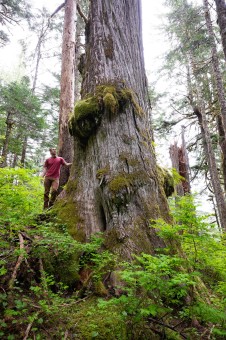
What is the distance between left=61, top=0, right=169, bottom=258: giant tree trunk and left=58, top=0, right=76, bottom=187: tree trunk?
7.47ft

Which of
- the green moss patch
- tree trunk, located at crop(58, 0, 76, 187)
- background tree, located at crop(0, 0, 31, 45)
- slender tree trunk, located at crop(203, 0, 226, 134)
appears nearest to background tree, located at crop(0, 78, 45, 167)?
background tree, located at crop(0, 0, 31, 45)

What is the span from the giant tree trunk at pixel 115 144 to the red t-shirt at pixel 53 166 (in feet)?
5.44

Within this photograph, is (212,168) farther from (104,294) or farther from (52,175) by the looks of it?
(104,294)

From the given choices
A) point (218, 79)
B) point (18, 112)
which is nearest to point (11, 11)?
point (18, 112)

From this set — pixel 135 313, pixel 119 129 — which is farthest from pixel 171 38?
pixel 135 313

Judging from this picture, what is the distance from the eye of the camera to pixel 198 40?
10.4 metres

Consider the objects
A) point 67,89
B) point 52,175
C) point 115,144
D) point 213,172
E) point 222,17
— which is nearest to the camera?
point 115,144

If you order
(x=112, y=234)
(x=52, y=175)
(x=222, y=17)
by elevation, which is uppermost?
(x=222, y=17)

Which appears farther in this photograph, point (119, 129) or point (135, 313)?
point (119, 129)

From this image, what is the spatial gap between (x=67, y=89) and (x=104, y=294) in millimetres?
6150

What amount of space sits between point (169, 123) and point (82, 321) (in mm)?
12867

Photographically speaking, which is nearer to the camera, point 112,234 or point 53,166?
point 112,234

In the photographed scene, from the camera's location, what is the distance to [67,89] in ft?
24.6

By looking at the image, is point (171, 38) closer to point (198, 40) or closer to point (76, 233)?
point (198, 40)
